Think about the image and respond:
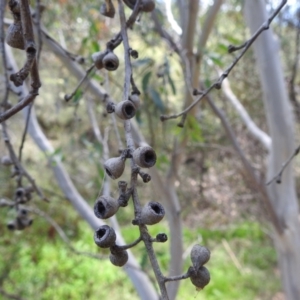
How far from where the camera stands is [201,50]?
42.4 inches

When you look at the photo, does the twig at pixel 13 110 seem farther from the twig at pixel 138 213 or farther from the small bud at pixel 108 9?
the small bud at pixel 108 9

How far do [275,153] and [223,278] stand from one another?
1.63 m

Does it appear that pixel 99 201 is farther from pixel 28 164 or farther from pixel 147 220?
pixel 28 164

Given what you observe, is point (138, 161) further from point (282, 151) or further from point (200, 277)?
point (282, 151)

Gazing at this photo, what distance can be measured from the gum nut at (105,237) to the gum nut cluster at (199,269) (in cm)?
5

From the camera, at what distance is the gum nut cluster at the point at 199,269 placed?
0.24m

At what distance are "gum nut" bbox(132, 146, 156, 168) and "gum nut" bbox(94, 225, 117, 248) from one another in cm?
5

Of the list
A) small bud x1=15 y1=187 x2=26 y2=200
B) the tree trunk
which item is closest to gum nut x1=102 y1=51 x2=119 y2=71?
small bud x1=15 y1=187 x2=26 y2=200

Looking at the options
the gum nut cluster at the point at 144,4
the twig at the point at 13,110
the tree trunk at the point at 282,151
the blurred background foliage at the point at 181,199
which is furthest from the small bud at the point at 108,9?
the blurred background foliage at the point at 181,199

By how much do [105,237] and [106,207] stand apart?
0.02 meters

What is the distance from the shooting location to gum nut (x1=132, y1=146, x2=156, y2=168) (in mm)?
239

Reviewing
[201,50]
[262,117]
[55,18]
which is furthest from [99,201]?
[262,117]

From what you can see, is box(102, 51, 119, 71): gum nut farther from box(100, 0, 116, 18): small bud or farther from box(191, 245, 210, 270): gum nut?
box(191, 245, 210, 270): gum nut

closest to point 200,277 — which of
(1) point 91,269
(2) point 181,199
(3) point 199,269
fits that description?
(3) point 199,269
